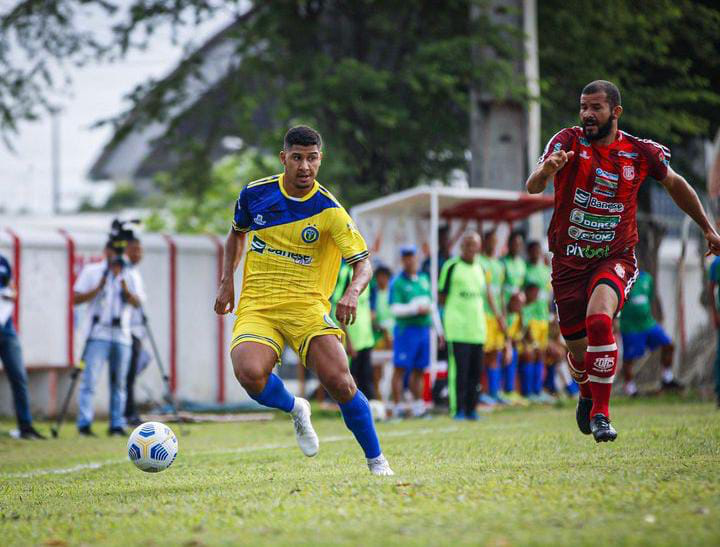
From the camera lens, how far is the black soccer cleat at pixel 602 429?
26.8 ft

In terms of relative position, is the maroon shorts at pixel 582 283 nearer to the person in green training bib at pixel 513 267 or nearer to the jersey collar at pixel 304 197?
the jersey collar at pixel 304 197

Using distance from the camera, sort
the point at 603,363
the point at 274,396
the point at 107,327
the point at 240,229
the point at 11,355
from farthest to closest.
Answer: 1. the point at 107,327
2. the point at 11,355
3. the point at 603,363
4. the point at 240,229
5. the point at 274,396

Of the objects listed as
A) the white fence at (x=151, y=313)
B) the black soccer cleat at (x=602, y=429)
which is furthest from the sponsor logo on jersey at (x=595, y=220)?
the white fence at (x=151, y=313)

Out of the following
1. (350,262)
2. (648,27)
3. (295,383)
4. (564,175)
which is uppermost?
(648,27)

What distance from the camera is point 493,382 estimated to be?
58.3ft

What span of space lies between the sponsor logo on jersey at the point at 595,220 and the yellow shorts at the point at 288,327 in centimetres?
199

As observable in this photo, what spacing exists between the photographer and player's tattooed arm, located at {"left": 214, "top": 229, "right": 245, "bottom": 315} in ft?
20.5

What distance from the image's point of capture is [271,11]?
21312mm

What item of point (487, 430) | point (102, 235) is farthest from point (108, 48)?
point (487, 430)

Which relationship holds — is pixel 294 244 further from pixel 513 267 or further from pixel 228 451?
pixel 513 267

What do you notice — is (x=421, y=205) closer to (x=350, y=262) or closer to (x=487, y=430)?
(x=487, y=430)

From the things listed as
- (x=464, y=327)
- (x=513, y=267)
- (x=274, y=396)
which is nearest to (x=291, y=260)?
(x=274, y=396)

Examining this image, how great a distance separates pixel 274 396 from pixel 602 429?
7.53 ft

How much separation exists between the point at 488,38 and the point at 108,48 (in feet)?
23.2
